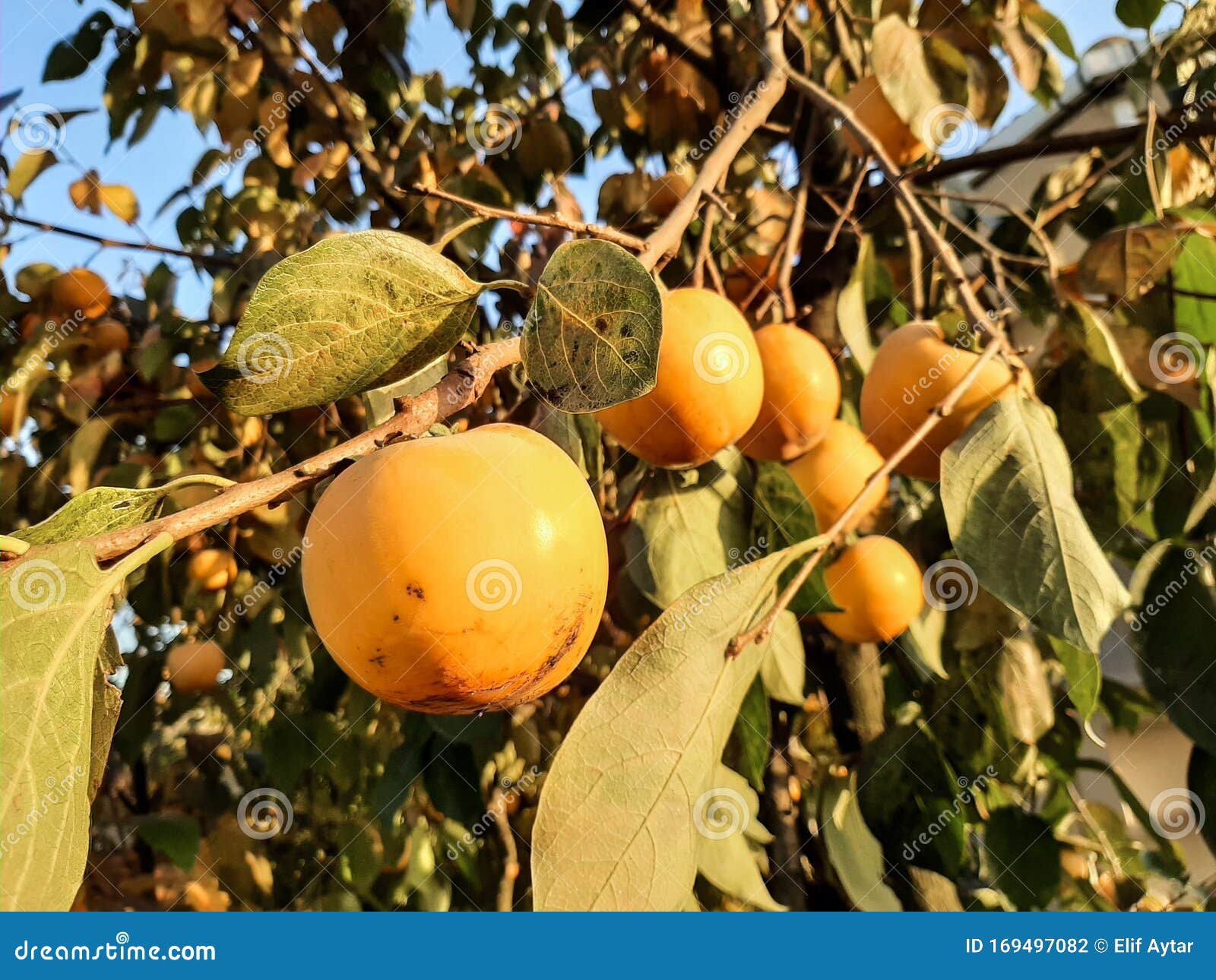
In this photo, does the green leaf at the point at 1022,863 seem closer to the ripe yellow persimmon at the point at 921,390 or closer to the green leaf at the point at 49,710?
the ripe yellow persimmon at the point at 921,390

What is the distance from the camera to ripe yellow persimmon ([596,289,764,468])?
2.55ft

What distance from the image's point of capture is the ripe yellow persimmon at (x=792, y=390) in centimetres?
95

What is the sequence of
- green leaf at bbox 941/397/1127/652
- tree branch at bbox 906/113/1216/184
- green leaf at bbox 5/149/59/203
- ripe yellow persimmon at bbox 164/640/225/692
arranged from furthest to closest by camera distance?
1. green leaf at bbox 5/149/59/203
2. ripe yellow persimmon at bbox 164/640/225/692
3. tree branch at bbox 906/113/1216/184
4. green leaf at bbox 941/397/1127/652

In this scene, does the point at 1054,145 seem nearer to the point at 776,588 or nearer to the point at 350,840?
the point at 776,588

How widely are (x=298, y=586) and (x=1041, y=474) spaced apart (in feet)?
3.41

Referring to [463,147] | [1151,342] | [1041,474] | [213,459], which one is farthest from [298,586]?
[1151,342]

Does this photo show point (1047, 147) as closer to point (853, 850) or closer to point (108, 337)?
point (853, 850)

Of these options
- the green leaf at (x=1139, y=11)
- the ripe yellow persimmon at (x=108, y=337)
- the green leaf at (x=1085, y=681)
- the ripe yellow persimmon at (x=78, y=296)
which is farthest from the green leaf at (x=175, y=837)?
the green leaf at (x=1139, y=11)

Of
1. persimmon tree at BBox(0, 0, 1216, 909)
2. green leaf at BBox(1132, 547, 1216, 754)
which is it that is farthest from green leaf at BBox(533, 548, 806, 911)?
green leaf at BBox(1132, 547, 1216, 754)

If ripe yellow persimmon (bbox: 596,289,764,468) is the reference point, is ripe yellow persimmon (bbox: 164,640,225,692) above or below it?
below

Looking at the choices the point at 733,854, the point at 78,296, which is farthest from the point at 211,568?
the point at 733,854

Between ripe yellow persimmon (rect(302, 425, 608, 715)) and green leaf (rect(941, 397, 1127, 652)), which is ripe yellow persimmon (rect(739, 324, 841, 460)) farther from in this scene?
ripe yellow persimmon (rect(302, 425, 608, 715))

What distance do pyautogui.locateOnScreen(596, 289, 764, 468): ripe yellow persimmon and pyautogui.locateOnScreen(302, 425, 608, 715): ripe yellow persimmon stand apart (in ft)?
0.76

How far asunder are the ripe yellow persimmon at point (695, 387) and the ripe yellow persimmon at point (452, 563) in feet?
0.76
